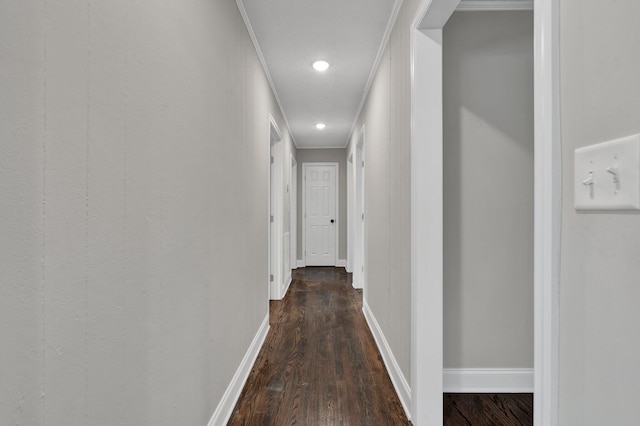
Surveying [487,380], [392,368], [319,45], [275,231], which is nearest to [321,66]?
[319,45]

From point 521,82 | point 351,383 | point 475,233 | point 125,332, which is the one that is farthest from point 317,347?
point 521,82

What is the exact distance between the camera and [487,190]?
7.43 feet

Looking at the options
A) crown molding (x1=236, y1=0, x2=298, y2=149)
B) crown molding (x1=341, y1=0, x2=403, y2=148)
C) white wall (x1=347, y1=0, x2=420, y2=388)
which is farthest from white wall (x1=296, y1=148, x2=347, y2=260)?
white wall (x1=347, y1=0, x2=420, y2=388)

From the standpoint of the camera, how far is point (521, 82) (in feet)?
7.41

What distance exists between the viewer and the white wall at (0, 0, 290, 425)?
646mm

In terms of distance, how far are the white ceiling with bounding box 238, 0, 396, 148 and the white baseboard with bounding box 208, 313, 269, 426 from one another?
2294 mm

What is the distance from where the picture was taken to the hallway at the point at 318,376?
6.47 feet

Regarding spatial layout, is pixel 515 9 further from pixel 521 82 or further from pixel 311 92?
pixel 311 92

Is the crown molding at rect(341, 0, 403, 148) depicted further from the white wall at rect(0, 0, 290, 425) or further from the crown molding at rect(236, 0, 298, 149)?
the white wall at rect(0, 0, 290, 425)
